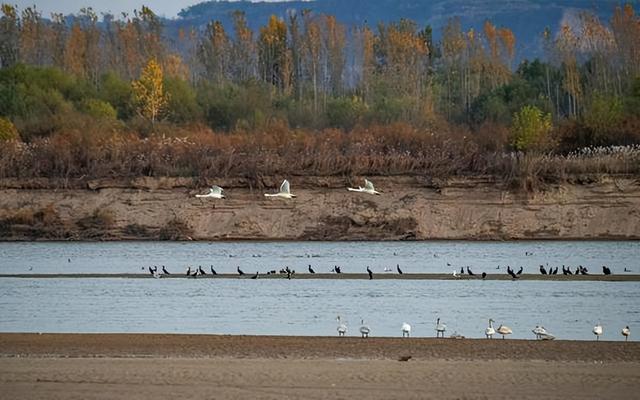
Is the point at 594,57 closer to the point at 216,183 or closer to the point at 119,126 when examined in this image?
the point at 119,126

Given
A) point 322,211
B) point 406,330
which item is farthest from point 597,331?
point 322,211

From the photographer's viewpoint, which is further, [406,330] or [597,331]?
[406,330]

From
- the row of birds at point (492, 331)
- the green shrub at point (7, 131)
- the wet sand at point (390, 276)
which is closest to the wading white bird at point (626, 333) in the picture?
the row of birds at point (492, 331)

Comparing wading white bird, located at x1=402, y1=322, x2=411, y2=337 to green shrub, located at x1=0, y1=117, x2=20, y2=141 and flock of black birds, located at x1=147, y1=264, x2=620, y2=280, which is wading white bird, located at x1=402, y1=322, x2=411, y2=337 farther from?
green shrub, located at x1=0, y1=117, x2=20, y2=141

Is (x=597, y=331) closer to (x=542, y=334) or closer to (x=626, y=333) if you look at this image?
(x=626, y=333)

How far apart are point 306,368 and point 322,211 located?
4170 cm

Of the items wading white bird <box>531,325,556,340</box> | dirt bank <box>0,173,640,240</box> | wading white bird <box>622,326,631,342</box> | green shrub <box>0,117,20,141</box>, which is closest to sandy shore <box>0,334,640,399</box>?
wading white bird <box>622,326,631,342</box>

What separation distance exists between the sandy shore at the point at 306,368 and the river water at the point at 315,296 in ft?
6.89

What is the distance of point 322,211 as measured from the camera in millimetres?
63094

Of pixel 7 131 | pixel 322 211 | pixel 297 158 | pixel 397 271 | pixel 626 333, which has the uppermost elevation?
pixel 626 333

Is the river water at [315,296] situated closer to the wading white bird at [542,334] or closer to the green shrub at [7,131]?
the wading white bird at [542,334]

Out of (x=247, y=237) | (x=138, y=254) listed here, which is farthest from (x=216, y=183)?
(x=138, y=254)

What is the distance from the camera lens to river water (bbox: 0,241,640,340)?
28.7 m

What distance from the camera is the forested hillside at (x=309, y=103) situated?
6694 cm
